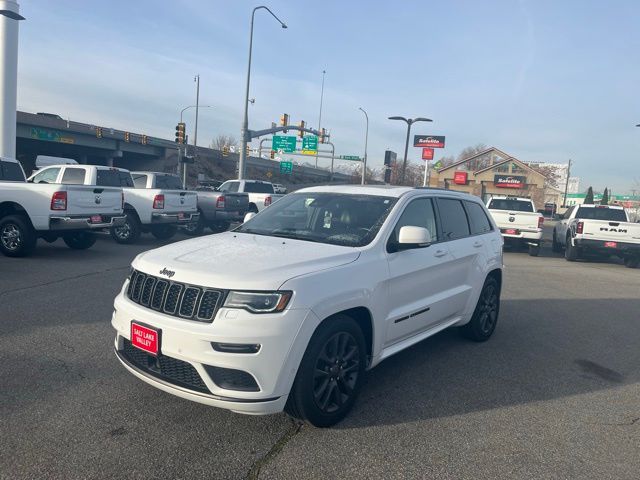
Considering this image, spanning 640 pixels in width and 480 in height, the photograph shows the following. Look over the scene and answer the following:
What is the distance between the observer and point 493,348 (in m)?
5.87

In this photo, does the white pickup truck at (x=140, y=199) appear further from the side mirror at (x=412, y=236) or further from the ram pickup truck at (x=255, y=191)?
the side mirror at (x=412, y=236)

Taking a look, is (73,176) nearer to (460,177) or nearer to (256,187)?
(256,187)

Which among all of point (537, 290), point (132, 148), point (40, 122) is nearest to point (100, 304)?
point (537, 290)

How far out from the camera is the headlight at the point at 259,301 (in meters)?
3.25

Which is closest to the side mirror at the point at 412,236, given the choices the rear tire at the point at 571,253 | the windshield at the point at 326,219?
the windshield at the point at 326,219

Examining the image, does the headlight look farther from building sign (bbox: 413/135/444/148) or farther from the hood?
building sign (bbox: 413/135/444/148)

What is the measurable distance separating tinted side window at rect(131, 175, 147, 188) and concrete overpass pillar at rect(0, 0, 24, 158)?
31.0 feet

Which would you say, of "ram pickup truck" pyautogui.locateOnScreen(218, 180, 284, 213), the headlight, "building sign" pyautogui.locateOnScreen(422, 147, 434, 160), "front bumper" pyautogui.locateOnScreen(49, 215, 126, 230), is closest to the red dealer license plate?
the headlight

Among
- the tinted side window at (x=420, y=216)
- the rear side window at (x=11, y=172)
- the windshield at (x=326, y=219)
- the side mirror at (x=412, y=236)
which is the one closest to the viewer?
the side mirror at (x=412, y=236)

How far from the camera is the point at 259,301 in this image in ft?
10.7

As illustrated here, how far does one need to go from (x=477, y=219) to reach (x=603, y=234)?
410 inches

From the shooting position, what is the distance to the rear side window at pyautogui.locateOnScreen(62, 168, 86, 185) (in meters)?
11.7

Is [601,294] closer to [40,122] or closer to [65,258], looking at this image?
[65,258]

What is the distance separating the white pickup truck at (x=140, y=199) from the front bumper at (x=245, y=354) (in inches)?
379
